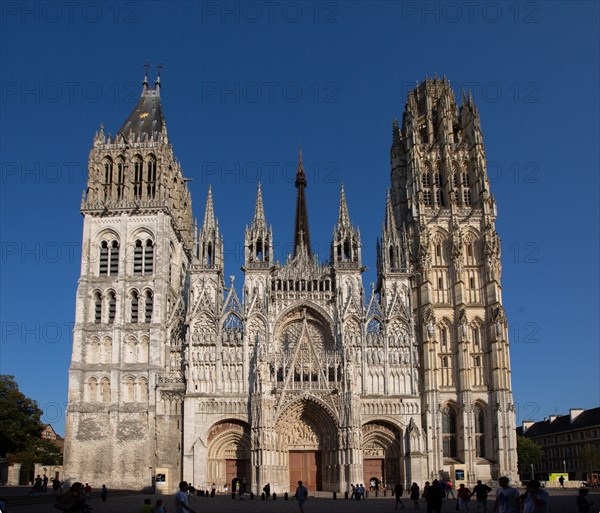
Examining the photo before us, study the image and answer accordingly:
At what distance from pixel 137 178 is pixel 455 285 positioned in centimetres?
2827

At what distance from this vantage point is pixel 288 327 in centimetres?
5509

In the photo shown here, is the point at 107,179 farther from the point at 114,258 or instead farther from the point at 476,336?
the point at 476,336

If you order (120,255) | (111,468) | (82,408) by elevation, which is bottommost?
(111,468)

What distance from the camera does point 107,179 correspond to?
58406 millimetres

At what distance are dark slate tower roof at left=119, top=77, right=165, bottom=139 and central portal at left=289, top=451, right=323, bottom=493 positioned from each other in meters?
30.1

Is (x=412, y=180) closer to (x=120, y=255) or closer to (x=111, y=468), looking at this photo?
(x=120, y=255)

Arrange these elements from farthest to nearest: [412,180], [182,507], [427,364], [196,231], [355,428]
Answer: [412,180]
[196,231]
[427,364]
[355,428]
[182,507]

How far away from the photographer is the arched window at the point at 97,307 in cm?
5424

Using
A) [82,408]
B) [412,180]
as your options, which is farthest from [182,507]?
[412,180]

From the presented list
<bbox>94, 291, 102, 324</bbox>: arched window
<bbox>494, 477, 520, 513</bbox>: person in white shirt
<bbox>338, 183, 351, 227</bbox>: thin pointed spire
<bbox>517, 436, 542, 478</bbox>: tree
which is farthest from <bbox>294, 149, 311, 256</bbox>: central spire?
<bbox>494, 477, 520, 513</bbox>: person in white shirt

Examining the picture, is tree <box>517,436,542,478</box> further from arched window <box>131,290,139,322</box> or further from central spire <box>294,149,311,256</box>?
arched window <box>131,290,139,322</box>

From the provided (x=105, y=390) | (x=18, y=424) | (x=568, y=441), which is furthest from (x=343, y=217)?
(x=568, y=441)

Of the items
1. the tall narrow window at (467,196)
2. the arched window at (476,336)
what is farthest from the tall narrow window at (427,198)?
the arched window at (476,336)

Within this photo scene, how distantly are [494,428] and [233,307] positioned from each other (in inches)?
864
